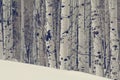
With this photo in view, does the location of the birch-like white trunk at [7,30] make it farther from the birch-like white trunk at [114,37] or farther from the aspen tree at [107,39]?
the birch-like white trunk at [114,37]

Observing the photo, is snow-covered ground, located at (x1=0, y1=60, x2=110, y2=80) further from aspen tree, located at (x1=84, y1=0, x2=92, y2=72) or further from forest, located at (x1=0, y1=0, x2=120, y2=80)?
aspen tree, located at (x1=84, y1=0, x2=92, y2=72)

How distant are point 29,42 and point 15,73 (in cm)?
347

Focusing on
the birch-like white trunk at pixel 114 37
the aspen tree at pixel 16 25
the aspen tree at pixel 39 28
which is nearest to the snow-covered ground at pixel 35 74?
the birch-like white trunk at pixel 114 37

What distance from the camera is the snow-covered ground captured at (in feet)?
1.07

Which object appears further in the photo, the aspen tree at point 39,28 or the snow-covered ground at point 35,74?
the aspen tree at point 39,28

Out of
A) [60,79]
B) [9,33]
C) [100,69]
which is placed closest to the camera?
[60,79]

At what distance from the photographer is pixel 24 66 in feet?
1.19

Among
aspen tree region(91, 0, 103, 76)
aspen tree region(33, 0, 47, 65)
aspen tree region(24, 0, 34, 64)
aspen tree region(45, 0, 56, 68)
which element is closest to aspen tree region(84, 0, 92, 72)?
aspen tree region(91, 0, 103, 76)

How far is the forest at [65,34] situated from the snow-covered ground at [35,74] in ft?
8.07

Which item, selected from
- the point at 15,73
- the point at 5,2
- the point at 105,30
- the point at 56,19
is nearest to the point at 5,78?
the point at 15,73

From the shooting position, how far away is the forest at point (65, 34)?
9.36ft

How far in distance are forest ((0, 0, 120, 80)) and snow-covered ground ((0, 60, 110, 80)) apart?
2.46 metres

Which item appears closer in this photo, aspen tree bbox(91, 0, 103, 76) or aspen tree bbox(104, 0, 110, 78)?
aspen tree bbox(91, 0, 103, 76)

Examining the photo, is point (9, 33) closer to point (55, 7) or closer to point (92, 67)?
point (55, 7)
